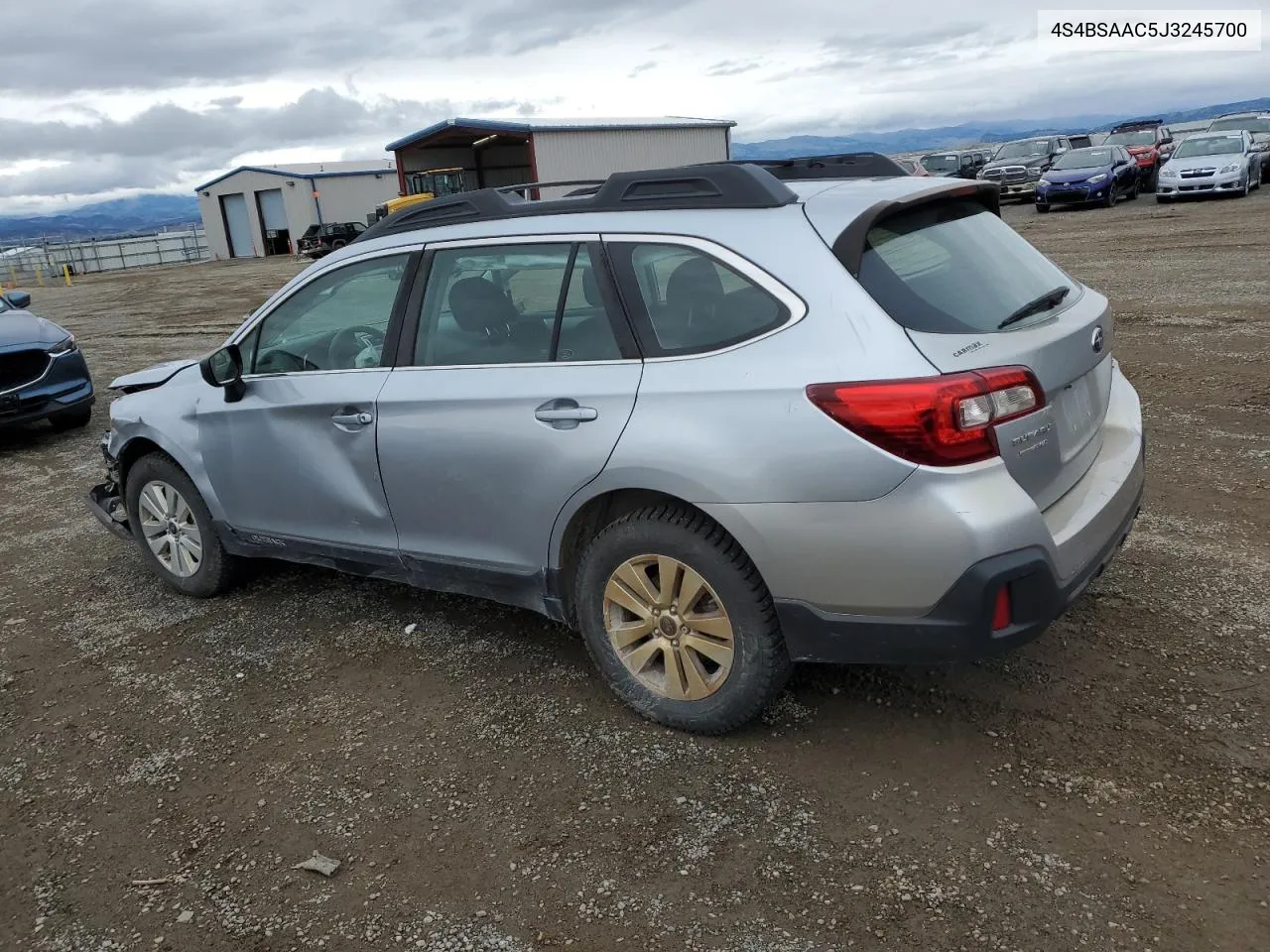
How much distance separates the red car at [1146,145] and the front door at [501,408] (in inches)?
1038

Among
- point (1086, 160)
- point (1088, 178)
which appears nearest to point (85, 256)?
point (1086, 160)

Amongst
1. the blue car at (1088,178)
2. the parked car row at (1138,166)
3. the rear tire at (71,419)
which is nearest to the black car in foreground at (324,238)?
the parked car row at (1138,166)

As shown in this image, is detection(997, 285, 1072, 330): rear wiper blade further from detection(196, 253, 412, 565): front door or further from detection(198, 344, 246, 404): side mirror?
detection(198, 344, 246, 404): side mirror

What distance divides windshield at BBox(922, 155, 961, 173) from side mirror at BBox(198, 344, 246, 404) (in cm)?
2985

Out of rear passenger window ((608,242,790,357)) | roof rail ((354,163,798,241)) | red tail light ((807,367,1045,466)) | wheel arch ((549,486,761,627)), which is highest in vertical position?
roof rail ((354,163,798,241))

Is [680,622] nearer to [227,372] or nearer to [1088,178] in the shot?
[227,372]

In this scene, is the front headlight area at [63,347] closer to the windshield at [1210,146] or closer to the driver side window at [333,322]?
the driver side window at [333,322]

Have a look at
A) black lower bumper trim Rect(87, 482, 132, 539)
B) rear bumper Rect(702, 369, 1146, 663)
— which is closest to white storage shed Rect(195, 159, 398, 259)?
black lower bumper trim Rect(87, 482, 132, 539)

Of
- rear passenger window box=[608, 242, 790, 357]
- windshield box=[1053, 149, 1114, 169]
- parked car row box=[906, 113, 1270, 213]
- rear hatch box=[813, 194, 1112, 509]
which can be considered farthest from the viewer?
windshield box=[1053, 149, 1114, 169]

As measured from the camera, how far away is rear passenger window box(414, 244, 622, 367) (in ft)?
11.0

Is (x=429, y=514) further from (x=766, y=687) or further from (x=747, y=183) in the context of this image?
(x=747, y=183)

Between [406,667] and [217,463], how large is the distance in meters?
1.35

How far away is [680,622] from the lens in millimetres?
3242

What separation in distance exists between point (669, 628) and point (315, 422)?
1.77 m
